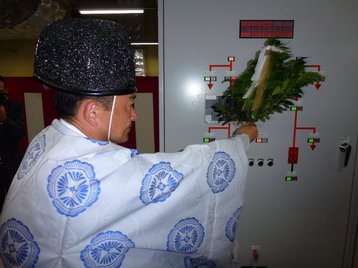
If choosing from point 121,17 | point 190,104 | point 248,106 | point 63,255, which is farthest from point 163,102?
A: point 121,17

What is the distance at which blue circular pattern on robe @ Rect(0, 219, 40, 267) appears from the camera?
2.45 feet

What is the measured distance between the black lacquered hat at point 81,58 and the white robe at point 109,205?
146mm

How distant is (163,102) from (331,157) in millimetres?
1145

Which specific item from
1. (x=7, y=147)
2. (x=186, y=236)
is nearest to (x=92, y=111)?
(x=186, y=236)

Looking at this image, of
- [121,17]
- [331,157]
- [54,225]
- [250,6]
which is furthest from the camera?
[121,17]

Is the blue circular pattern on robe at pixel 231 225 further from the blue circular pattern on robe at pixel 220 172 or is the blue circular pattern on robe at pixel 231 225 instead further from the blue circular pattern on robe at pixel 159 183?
the blue circular pattern on robe at pixel 159 183

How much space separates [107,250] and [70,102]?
443 mm

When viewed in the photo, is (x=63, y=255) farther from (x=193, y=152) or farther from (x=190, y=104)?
(x=190, y=104)

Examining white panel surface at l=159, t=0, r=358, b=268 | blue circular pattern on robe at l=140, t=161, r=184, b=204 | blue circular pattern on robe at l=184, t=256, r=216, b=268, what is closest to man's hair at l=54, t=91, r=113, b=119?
blue circular pattern on robe at l=140, t=161, r=184, b=204

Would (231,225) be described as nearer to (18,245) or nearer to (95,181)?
(95,181)

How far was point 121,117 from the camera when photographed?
33.5 inches

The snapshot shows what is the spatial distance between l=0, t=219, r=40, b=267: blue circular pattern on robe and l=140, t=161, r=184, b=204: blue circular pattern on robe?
0.33 m

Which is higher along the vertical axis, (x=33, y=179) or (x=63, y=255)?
(x=33, y=179)

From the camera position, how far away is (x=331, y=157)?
175 cm
